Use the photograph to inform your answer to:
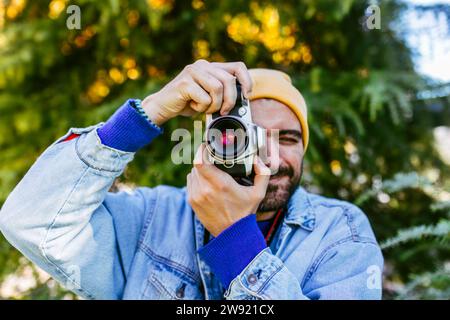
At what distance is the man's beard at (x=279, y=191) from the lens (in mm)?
1329

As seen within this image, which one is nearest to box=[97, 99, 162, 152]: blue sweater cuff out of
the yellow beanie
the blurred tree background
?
the yellow beanie

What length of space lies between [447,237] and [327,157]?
69cm

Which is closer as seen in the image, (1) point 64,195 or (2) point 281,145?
(1) point 64,195

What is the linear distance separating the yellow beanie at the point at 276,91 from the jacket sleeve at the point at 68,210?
418 mm

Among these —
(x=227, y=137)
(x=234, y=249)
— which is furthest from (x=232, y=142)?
(x=234, y=249)

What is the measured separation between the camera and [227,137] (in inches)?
44.8

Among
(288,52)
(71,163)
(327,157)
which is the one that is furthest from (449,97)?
(71,163)

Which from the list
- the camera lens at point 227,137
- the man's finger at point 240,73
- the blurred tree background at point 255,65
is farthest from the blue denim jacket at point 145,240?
the blurred tree background at point 255,65

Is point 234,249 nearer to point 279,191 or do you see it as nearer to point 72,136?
point 279,191

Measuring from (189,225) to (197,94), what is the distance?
393 mm

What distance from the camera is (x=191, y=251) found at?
4.38 ft

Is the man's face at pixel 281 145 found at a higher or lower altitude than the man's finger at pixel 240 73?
lower

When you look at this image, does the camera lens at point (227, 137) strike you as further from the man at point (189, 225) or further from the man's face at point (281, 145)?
the man's face at point (281, 145)
